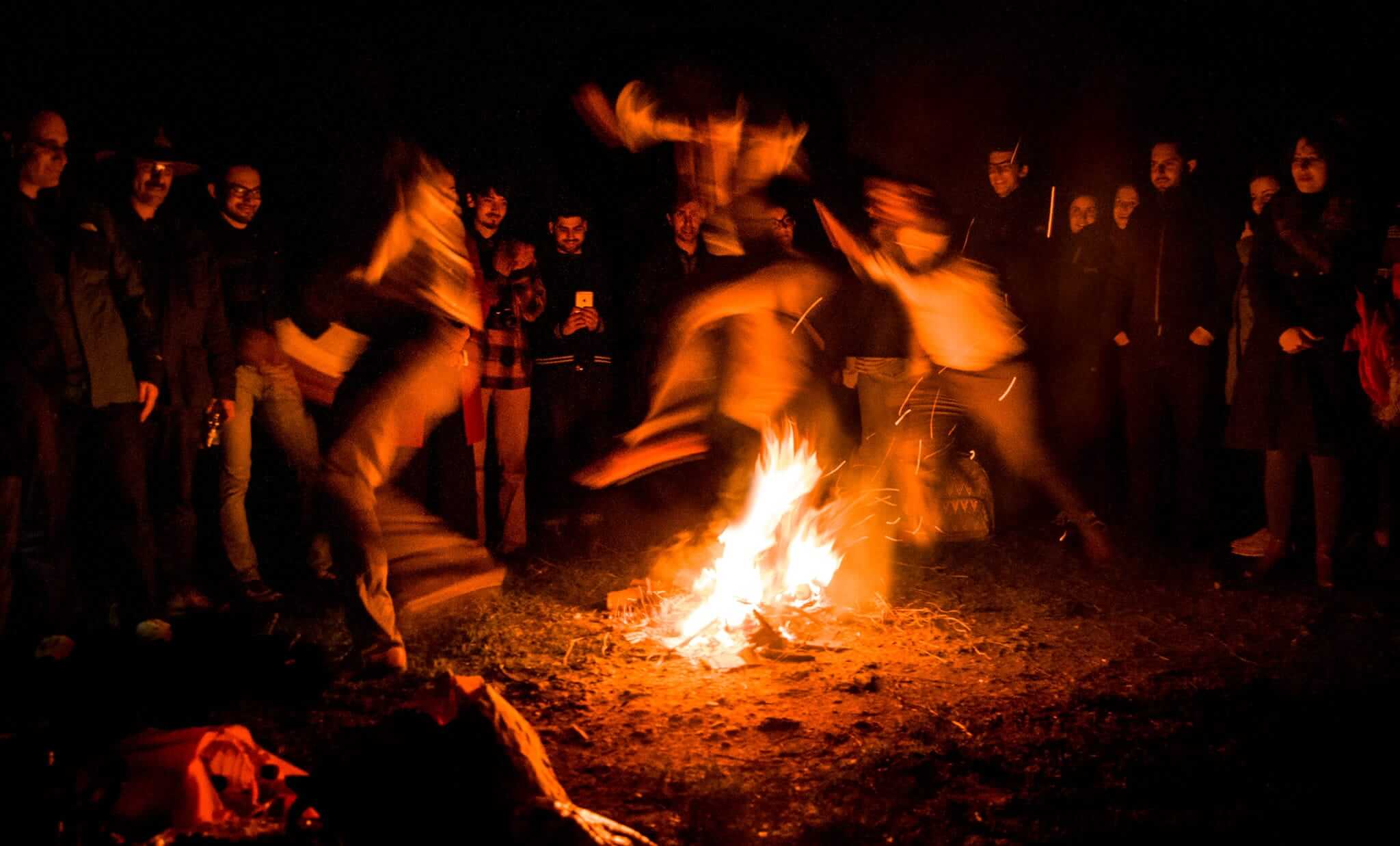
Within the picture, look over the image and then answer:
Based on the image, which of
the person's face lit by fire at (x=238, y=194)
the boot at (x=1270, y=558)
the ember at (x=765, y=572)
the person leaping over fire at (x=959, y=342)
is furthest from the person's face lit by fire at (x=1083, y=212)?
the person's face lit by fire at (x=238, y=194)

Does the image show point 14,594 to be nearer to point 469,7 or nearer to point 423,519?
point 423,519

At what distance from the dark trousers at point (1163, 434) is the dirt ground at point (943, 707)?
3.00 ft

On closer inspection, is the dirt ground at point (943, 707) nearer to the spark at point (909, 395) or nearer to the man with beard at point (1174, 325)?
the man with beard at point (1174, 325)

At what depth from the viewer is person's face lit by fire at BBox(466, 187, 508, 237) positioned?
21.2 ft

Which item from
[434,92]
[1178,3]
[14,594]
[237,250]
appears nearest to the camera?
[14,594]

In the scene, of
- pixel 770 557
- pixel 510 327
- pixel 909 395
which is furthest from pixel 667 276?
pixel 770 557

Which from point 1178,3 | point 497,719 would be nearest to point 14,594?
point 497,719

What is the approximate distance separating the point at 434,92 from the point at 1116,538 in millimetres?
6055

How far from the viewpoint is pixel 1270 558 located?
6148 millimetres

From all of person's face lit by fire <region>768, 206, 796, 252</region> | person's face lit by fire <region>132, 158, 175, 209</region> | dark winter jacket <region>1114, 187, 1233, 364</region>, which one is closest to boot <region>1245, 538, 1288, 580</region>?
dark winter jacket <region>1114, 187, 1233, 364</region>

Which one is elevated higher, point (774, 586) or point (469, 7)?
point (469, 7)

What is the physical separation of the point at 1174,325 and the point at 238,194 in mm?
5960

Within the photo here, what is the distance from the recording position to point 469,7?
8.17m

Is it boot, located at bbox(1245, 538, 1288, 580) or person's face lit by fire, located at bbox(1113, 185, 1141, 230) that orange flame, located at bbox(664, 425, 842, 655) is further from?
person's face lit by fire, located at bbox(1113, 185, 1141, 230)
